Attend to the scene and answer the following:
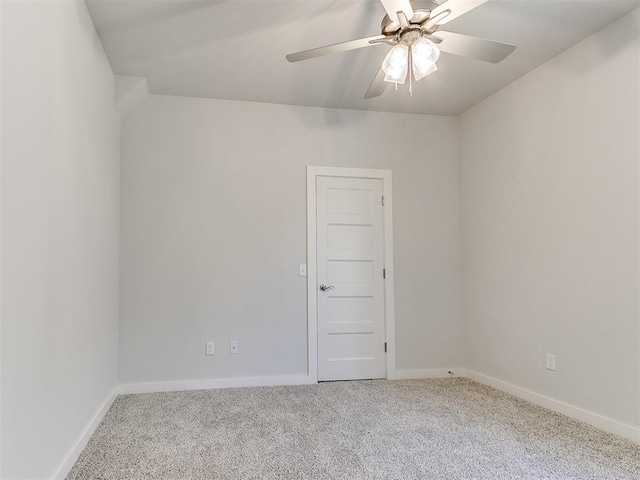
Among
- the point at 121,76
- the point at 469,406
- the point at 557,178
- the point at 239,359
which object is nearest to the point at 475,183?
the point at 557,178

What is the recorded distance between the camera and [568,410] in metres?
2.78

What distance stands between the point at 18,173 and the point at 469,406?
310 cm

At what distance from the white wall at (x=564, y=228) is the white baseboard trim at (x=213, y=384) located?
176 centimetres

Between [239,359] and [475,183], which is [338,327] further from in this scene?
[475,183]

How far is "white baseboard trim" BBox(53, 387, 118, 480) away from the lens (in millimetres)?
1936

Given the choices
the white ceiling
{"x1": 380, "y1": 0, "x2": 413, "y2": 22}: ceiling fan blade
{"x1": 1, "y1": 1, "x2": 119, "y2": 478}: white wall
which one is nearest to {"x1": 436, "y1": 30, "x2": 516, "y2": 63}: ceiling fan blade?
{"x1": 380, "y1": 0, "x2": 413, "y2": 22}: ceiling fan blade

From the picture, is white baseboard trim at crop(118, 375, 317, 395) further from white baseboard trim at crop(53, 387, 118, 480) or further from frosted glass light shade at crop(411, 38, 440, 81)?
frosted glass light shade at crop(411, 38, 440, 81)

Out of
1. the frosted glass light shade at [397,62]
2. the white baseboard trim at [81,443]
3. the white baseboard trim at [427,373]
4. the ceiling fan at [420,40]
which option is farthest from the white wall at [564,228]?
the white baseboard trim at [81,443]

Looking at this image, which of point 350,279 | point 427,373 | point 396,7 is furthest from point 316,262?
point 396,7

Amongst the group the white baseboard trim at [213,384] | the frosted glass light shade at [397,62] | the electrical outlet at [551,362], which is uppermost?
the frosted glass light shade at [397,62]

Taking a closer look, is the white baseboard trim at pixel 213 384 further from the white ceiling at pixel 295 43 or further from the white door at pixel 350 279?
the white ceiling at pixel 295 43

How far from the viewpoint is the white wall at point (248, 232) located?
3.44 metres

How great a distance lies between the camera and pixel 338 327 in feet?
12.4

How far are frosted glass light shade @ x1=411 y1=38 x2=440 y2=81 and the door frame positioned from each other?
1.93m
